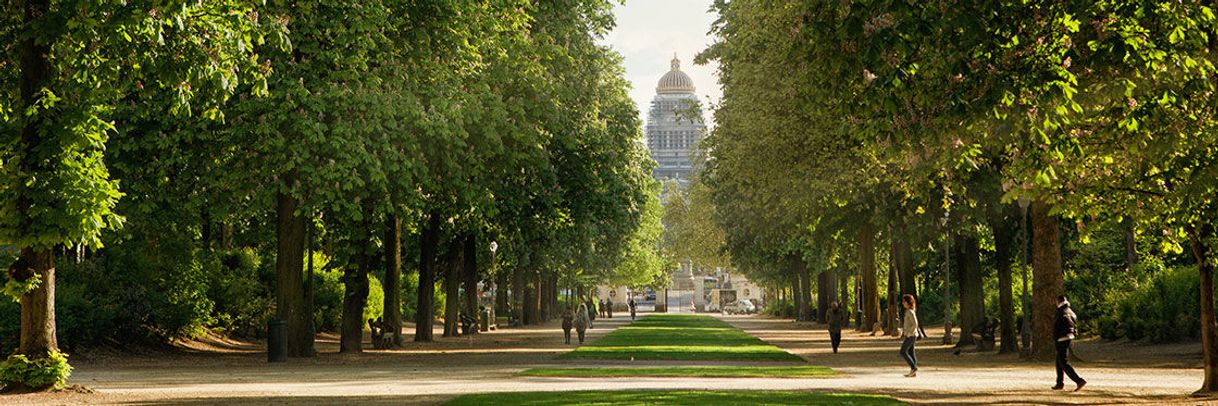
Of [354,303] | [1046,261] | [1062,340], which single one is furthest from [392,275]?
[1062,340]

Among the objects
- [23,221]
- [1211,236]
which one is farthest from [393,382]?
[1211,236]

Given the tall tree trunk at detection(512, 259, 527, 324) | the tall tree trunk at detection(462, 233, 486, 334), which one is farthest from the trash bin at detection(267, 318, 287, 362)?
the tall tree trunk at detection(512, 259, 527, 324)

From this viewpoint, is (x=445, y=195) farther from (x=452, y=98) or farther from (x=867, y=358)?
(x=867, y=358)

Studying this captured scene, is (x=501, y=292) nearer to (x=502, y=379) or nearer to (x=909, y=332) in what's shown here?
(x=909, y=332)

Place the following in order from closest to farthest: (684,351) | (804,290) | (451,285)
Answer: (684,351), (451,285), (804,290)

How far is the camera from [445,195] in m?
34.2

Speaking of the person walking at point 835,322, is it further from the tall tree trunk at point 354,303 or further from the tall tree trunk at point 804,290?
the tall tree trunk at point 804,290

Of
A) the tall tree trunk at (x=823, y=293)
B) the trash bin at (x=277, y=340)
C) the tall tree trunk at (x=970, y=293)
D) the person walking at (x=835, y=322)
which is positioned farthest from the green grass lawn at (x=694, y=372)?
the tall tree trunk at (x=823, y=293)

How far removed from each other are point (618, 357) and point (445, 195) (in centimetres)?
615

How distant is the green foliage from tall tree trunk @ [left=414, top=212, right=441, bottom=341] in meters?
23.2

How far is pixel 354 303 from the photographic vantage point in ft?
121

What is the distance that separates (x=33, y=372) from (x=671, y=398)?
8.82 meters

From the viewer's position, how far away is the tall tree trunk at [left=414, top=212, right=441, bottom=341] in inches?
1754

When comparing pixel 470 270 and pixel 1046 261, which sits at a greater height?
pixel 470 270
